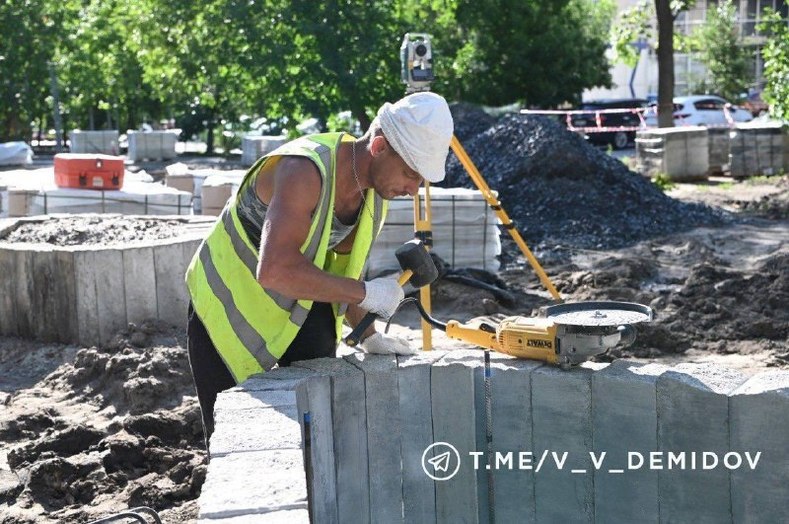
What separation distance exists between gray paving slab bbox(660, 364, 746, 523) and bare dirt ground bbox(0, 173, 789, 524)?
1957 mm

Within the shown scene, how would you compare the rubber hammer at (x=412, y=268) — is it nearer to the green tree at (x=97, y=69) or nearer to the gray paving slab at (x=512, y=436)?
the gray paving slab at (x=512, y=436)

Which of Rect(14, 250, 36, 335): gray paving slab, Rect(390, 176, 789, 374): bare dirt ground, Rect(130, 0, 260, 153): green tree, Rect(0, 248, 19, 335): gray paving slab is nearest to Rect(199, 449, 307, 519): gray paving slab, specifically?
Rect(390, 176, 789, 374): bare dirt ground

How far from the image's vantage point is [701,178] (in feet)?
60.4

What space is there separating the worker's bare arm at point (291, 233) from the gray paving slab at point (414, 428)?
58 centimetres

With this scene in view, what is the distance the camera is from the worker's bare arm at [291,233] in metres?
3.42

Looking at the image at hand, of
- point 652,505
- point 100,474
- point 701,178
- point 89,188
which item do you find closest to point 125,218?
point 89,188

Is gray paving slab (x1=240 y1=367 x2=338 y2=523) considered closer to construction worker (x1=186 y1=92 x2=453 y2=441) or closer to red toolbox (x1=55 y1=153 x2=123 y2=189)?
construction worker (x1=186 y1=92 x2=453 y2=441)

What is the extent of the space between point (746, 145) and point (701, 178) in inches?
39.3

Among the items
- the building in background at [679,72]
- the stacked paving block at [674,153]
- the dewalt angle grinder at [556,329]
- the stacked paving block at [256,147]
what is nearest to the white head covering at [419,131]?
the dewalt angle grinder at [556,329]

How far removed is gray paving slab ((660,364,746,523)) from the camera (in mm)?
3588

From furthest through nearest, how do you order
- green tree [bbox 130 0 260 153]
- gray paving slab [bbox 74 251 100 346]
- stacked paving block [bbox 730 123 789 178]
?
stacked paving block [bbox 730 123 789 178], green tree [bbox 130 0 260 153], gray paving slab [bbox 74 251 100 346]

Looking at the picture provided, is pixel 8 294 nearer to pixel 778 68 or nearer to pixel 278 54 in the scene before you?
pixel 278 54

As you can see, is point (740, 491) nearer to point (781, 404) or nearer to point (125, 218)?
point (781, 404)

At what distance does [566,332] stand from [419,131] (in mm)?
854
